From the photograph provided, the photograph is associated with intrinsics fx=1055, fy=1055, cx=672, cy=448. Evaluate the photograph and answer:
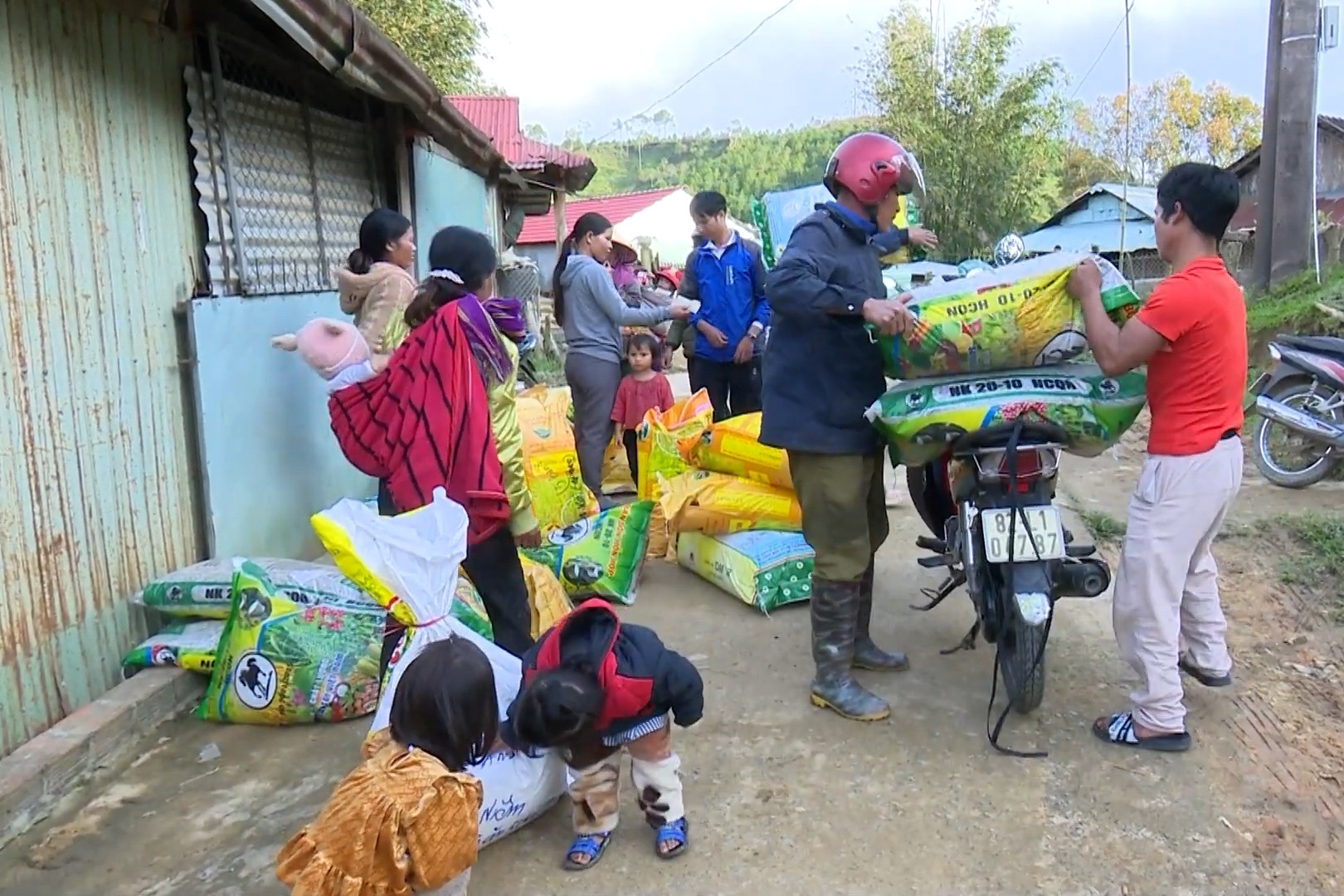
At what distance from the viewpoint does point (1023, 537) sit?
10.4ft

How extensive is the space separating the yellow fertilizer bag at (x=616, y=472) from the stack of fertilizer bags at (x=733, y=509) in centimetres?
146

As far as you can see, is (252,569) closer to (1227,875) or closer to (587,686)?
(587,686)

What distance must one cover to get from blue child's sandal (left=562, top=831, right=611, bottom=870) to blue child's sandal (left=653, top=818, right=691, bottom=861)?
0.45 ft

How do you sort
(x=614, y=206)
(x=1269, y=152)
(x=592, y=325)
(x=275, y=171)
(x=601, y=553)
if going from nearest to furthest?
(x=601, y=553) < (x=275, y=171) < (x=592, y=325) < (x=1269, y=152) < (x=614, y=206)

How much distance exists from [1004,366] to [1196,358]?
518mm

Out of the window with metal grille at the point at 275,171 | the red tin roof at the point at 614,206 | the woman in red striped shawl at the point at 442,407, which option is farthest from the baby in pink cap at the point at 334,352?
the red tin roof at the point at 614,206

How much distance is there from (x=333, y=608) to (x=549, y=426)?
6.51ft

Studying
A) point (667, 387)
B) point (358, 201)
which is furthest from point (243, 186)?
point (667, 387)

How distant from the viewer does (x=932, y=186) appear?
945 inches

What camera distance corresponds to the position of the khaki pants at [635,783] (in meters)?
2.65

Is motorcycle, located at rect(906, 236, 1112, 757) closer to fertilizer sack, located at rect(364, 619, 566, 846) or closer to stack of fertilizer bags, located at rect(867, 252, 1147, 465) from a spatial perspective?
stack of fertilizer bags, located at rect(867, 252, 1147, 465)

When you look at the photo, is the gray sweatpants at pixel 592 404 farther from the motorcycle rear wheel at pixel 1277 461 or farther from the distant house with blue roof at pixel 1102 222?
the distant house with blue roof at pixel 1102 222

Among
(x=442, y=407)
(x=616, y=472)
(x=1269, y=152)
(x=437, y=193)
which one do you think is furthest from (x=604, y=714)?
(x=1269, y=152)

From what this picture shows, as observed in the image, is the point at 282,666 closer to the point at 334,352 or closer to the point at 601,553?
the point at 334,352
